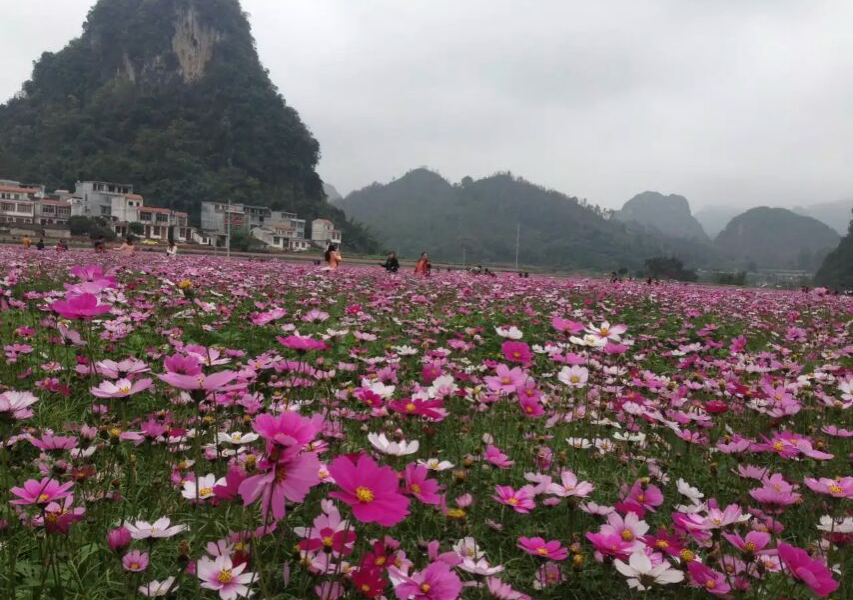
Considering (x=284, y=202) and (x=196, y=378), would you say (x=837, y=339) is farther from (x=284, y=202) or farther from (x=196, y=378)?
(x=284, y=202)

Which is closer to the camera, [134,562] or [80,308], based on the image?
[134,562]

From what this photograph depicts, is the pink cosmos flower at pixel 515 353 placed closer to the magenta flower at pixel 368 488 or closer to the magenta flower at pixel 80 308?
the magenta flower at pixel 368 488

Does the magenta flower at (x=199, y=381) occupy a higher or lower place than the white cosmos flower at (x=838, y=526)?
higher

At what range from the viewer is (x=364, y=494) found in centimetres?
84

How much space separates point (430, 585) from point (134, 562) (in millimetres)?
578

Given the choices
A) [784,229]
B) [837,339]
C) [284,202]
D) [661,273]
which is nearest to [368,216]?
[284,202]

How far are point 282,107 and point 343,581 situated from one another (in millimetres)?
88636

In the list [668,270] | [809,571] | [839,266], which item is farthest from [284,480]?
[839,266]

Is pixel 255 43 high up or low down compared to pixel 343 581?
up

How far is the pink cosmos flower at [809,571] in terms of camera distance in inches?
38.7

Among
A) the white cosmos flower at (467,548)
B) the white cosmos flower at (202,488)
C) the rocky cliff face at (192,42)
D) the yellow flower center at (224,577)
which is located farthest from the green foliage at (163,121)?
the yellow flower center at (224,577)

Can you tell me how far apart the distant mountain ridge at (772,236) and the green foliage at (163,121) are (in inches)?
4078

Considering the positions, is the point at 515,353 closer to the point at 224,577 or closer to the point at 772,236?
the point at 224,577

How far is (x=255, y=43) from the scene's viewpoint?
304 feet
